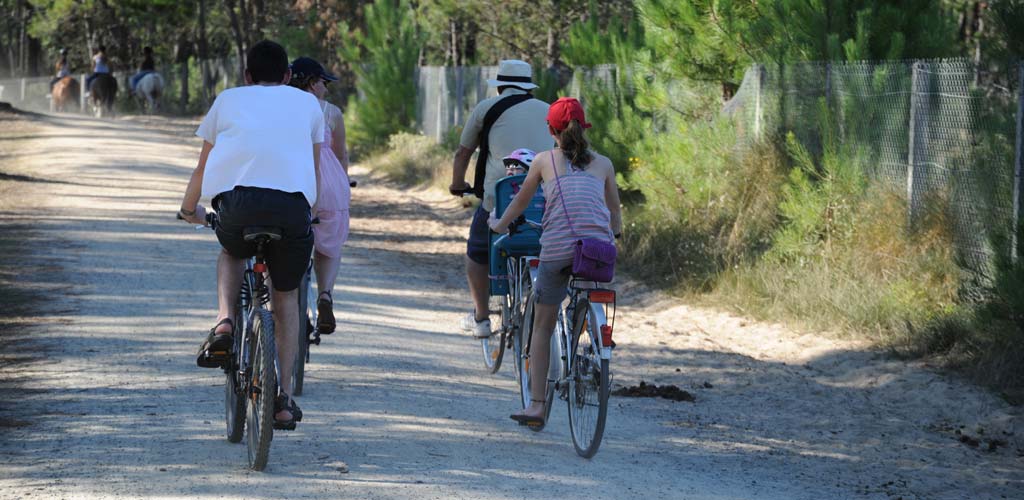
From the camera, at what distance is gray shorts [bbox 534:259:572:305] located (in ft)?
21.6

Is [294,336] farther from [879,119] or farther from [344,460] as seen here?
[879,119]

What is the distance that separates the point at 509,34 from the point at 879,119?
22999mm

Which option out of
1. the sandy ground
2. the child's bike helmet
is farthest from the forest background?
the child's bike helmet

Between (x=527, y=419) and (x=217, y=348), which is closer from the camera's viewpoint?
(x=217, y=348)

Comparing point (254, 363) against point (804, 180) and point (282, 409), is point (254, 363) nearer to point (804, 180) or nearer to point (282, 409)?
point (282, 409)

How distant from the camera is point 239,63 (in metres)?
43.1

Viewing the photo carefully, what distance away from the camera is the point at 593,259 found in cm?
636

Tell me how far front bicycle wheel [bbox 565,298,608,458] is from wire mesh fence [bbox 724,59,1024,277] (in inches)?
118

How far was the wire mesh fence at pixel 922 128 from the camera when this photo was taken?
9.44m

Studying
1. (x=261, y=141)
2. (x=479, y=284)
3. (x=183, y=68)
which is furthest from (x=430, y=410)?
(x=183, y=68)

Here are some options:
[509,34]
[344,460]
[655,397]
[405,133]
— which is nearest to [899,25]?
[655,397]

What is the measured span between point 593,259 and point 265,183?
163 centimetres

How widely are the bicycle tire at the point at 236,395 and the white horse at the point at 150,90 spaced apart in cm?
3751

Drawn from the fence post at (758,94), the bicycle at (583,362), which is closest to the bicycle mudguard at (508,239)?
the bicycle at (583,362)
